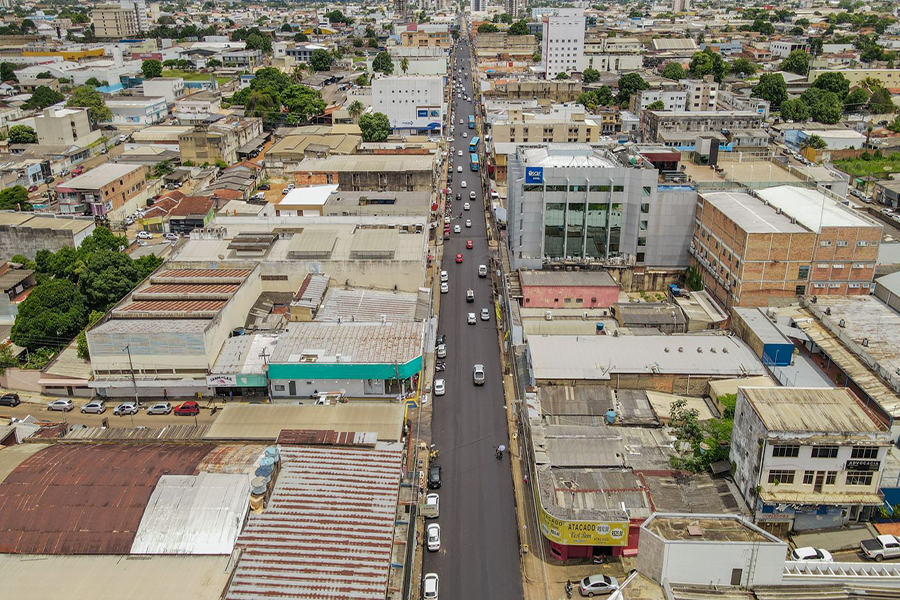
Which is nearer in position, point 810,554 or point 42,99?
point 810,554

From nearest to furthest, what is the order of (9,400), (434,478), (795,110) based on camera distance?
1. (434,478)
2. (9,400)
3. (795,110)

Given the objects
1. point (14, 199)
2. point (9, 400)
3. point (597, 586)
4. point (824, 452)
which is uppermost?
point (14, 199)

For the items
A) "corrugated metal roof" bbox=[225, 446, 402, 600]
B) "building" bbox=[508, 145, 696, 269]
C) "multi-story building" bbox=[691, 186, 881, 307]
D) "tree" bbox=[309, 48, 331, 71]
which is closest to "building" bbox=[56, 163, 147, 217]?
"building" bbox=[508, 145, 696, 269]

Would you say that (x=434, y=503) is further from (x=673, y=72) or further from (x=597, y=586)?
(x=673, y=72)

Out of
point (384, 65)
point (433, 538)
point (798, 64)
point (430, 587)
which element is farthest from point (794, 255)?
point (798, 64)

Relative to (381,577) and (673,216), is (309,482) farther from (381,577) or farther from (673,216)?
(673,216)

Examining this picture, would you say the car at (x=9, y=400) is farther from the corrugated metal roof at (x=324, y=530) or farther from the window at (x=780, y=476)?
the window at (x=780, y=476)
